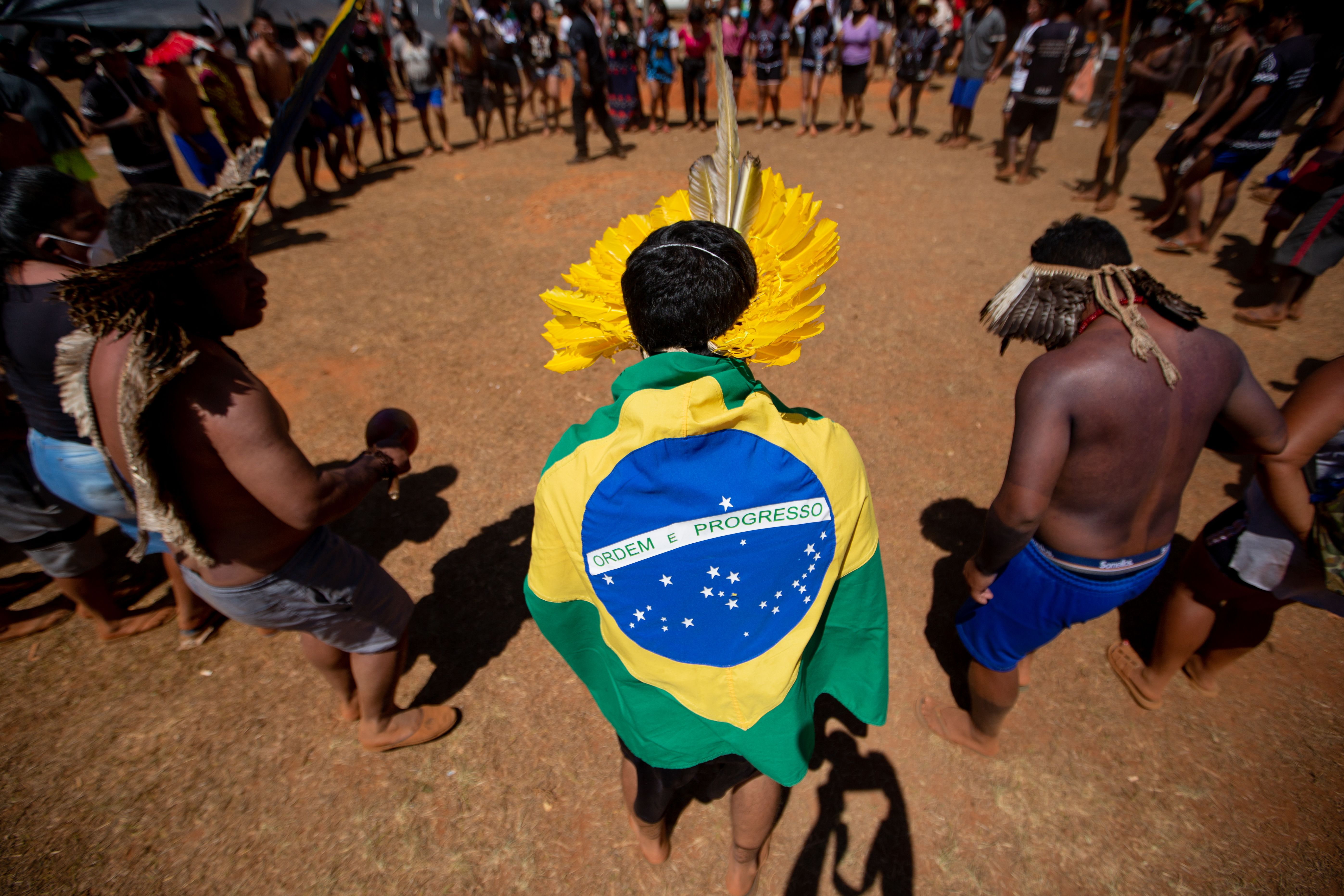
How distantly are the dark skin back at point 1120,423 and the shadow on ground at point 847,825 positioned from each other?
1120 millimetres

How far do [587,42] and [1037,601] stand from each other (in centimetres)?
941

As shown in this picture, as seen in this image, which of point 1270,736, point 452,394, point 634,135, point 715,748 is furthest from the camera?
point 634,135

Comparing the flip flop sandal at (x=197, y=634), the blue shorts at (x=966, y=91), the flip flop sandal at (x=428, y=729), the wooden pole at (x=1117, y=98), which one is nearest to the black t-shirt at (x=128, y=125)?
the flip flop sandal at (x=197, y=634)

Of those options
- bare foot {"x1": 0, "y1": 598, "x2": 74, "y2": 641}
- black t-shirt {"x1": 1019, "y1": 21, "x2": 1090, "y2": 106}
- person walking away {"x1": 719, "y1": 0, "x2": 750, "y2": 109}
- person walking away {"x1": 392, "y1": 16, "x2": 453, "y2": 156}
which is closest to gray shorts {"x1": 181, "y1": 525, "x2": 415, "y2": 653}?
bare foot {"x1": 0, "y1": 598, "x2": 74, "y2": 641}

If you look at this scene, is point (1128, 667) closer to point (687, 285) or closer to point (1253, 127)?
point (687, 285)

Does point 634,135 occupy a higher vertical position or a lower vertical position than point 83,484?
higher

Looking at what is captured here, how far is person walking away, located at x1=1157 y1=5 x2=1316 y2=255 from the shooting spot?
16.8 feet

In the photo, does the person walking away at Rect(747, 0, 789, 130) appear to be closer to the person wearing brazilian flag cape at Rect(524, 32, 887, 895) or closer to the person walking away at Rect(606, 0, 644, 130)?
the person walking away at Rect(606, 0, 644, 130)

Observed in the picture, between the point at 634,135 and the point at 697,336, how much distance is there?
Result: 10970 mm

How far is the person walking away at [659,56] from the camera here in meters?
10.2

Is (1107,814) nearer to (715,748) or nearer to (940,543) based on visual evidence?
(940,543)

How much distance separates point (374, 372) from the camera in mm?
4844

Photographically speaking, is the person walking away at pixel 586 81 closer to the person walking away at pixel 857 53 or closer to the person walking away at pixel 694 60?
the person walking away at pixel 694 60

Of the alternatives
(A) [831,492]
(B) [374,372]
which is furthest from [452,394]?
(A) [831,492]
